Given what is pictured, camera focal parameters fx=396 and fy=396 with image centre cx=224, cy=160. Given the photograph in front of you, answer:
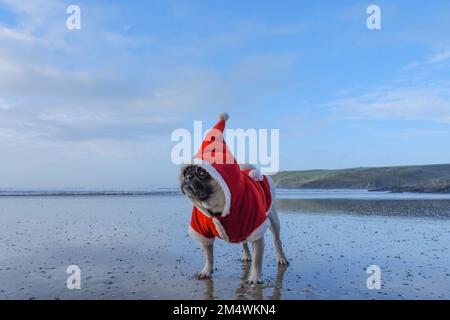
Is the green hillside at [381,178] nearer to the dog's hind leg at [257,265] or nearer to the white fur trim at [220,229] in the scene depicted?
the dog's hind leg at [257,265]

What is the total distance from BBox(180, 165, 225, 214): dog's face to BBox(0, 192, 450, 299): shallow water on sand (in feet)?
4.85

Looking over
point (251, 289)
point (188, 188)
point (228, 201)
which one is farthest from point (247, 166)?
point (251, 289)

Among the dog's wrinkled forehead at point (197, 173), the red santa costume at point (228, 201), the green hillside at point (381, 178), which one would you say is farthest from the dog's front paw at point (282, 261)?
the green hillside at point (381, 178)

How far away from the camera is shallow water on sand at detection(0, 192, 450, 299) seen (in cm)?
645

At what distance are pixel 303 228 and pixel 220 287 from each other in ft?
25.4

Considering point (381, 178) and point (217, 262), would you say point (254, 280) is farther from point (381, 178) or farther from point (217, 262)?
point (381, 178)

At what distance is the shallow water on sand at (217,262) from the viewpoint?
6449 mm

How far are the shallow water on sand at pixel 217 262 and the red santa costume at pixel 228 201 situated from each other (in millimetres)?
909

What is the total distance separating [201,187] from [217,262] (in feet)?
10.4

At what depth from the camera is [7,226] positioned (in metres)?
14.6

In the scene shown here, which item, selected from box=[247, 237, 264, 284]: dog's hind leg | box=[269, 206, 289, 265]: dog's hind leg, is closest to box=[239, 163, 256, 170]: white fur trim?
box=[269, 206, 289, 265]: dog's hind leg

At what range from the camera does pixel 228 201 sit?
6.28 metres
